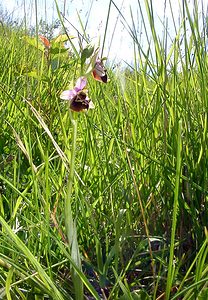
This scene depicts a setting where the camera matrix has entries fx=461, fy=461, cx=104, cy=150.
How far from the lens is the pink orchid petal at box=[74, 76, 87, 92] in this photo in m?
0.73

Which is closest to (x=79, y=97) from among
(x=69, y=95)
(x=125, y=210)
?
(x=69, y=95)

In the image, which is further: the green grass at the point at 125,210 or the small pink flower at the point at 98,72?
the small pink flower at the point at 98,72

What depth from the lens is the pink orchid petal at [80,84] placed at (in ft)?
2.40

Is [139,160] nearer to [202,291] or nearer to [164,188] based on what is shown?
[164,188]

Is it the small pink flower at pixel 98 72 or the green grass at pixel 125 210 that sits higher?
the small pink flower at pixel 98 72

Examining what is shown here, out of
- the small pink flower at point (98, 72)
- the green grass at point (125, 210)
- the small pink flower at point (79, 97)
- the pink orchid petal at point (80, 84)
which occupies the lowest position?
the green grass at point (125, 210)

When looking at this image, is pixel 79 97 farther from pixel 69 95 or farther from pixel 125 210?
pixel 125 210

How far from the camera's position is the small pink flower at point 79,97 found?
2.36ft

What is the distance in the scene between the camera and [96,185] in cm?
95

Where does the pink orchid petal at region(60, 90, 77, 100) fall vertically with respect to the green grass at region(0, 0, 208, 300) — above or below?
above

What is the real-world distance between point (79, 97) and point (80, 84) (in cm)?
2

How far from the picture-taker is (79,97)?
2.39 feet

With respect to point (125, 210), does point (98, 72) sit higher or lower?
higher

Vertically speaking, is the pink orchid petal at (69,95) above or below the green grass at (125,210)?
above
